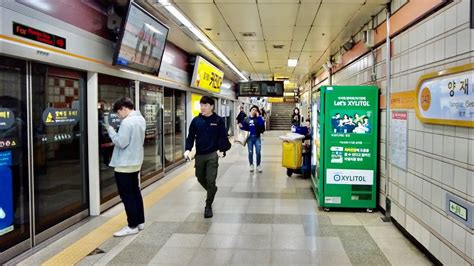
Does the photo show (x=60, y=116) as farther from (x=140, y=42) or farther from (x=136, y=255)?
(x=136, y=255)

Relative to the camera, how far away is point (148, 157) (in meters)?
6.86

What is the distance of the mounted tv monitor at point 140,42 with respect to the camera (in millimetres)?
4500

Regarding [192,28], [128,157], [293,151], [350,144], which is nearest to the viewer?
[128,157]

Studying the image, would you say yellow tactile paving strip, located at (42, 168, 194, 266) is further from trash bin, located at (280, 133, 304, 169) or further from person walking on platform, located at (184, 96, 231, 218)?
trash bin, located at (280, 133, 304, 169)

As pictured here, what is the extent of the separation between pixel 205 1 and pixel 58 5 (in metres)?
1.79

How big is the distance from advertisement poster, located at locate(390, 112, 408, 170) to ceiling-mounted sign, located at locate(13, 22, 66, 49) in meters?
3.73

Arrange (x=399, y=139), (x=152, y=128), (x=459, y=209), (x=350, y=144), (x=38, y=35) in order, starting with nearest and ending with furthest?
(x=459, y=209) < (x=38, y=35) < (x=399, y=139) < (x=350, y=144) < (x=152, y=128)

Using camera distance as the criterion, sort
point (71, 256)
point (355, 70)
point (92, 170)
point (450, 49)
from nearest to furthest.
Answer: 1. point (450, 49)
2. point (71, 256)
3. point (92, 170)
4. point (355, 70)

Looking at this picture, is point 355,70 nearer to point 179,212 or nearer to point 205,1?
point 205,1

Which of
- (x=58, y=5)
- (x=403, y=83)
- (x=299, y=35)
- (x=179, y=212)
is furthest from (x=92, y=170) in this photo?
(x=299, y=35)

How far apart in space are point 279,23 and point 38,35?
3.78 meters

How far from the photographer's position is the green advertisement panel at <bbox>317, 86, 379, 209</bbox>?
4.85 metres

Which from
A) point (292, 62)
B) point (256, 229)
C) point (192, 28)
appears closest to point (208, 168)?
point (256, 229)

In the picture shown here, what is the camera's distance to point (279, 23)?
6.05m
